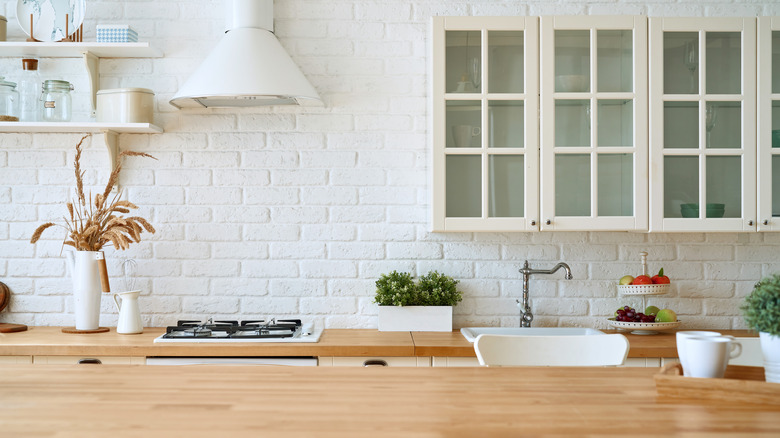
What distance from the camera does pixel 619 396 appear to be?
1.32m

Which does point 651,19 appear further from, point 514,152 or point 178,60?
point 178,60

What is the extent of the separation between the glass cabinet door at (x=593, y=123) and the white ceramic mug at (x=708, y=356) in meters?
1.65

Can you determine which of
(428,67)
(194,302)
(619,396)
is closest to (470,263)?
(428,67)

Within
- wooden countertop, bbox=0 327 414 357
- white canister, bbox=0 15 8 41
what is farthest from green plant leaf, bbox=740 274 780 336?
white canister, bbox=0 15 8 41

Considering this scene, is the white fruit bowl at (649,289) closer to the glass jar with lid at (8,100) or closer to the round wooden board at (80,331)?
the round wooden board at (80,331)

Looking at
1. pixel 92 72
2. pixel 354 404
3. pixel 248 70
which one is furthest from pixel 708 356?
pixel 92 72

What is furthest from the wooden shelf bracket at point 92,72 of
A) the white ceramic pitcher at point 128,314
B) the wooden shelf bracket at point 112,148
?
the white ceramic pitcher at point 128,314

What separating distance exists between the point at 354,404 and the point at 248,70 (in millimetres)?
1981

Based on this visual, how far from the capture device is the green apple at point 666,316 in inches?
119

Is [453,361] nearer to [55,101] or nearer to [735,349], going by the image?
[735,349]

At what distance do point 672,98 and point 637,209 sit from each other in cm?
48

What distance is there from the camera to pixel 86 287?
9.91 feet

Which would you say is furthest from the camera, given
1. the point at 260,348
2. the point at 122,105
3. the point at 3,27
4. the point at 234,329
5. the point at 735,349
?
the point at 3,27

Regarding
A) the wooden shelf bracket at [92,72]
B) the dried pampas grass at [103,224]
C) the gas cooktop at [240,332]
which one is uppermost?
the wooden shelf bracket at [92,72]
